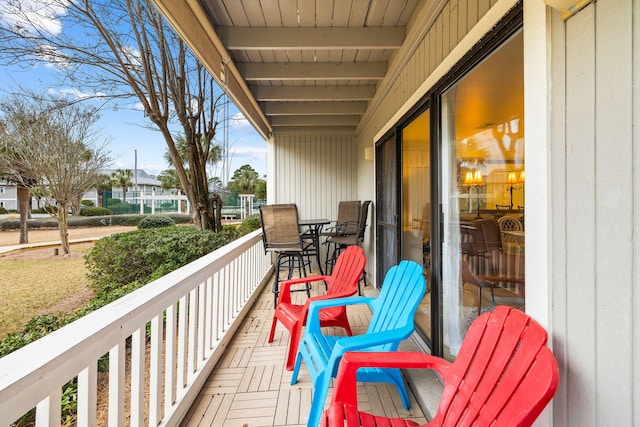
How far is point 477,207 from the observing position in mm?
1653

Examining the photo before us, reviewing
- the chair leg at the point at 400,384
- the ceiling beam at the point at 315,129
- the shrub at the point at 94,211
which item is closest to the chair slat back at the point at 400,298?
the chair leg at the point at 400,384

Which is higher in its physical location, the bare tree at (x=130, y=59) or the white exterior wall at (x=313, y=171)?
the bare tree at (x=130, y=59)

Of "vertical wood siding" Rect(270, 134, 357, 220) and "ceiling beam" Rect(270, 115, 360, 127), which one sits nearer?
"ceiling beam" Rect(270, 115, 360, 127)

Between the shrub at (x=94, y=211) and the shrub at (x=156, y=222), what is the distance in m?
1.26

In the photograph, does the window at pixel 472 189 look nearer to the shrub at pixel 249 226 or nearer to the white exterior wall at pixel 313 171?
the white exterior wall at pixel 313 171

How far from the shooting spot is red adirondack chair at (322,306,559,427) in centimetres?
89

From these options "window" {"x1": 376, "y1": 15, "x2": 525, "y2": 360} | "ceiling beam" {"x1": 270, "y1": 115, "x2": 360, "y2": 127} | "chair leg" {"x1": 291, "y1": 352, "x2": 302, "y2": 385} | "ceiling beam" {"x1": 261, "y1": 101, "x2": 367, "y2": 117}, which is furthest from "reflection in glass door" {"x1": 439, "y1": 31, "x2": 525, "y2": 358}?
"ceiling beam" {"x1": 270, "y1": 115, "x2": 360, "y2": 127}

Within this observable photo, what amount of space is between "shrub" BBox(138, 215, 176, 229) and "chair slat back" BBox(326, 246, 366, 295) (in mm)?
4086

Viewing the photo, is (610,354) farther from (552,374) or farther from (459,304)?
(459,304)

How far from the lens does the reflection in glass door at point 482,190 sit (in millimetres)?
1366

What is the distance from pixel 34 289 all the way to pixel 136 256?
1762 millimetres

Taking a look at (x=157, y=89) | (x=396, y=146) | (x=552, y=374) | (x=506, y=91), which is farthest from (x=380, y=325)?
(x=157, y=89)

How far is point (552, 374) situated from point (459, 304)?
38.1 inches

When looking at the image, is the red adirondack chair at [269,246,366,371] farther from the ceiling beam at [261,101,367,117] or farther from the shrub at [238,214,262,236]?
the shrub at [238,214,262,236]
